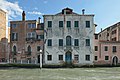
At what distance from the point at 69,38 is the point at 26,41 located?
11.1 m

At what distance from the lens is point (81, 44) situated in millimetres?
44656

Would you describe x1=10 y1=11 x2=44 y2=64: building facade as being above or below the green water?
above

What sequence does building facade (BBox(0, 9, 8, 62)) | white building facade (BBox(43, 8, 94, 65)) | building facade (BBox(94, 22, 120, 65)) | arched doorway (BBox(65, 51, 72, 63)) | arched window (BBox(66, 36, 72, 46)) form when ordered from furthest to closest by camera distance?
building facade (BBox(0, 9, 8, 62)) < building facade (BBox(94, 22, 120, 65)) < arched window (BBox(66, 36, 72, 46)) < white building facade (BBox(43, 8, 94, 65)) < arched doorway (BBox(65, 51, 72, 63))

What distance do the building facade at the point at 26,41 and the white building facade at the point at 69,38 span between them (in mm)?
3437

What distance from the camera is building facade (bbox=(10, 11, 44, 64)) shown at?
157 ft

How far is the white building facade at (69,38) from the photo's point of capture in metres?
44.3

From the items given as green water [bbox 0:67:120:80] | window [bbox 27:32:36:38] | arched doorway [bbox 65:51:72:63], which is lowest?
green water [bbox 0:67:120:80]

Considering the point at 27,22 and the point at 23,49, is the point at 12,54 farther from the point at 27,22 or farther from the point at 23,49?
the point at 27,22

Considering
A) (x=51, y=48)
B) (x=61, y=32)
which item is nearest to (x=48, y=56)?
(x=51, y=48)

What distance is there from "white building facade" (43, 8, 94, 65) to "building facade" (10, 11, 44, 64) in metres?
3.44

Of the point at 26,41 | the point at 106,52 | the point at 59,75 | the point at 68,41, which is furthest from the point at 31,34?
the point at 59,75

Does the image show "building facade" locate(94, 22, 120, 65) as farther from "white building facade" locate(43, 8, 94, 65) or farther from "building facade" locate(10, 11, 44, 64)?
"building facade" locate(10, 11, 44, 64)

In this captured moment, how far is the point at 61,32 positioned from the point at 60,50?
12.7 ft

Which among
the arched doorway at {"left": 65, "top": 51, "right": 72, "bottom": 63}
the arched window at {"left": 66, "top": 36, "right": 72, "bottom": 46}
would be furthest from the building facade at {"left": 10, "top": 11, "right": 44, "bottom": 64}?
the arched doorway at {"left": 65, "top": 51, "right": 72, "bottom": 63}
